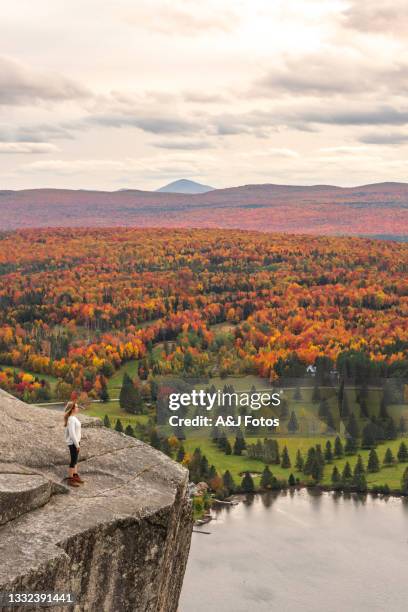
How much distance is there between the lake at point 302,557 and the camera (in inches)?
2680

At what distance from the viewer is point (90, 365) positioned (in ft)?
520

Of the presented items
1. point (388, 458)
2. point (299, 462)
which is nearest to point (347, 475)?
point (299, 462)

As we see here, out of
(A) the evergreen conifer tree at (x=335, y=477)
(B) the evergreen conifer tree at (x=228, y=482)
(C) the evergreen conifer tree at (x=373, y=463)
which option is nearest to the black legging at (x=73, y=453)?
(B) the evergreen conifer tree at (x=228, y=482)

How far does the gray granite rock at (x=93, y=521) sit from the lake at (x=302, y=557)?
4982cm

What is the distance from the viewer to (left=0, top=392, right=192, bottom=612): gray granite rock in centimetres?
1530

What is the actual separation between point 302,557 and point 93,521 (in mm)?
66070

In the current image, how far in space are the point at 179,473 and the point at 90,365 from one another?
140674mm

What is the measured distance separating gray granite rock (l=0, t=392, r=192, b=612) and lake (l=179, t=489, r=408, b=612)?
1962 inches

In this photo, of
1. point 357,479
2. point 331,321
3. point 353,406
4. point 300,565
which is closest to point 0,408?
point 300,565

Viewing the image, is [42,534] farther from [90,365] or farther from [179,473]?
[90,365]

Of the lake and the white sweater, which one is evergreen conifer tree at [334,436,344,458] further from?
the white sweater

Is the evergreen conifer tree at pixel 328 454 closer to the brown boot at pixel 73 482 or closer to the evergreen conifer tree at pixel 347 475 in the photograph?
the evergreen conifer tree at pixel 347 475

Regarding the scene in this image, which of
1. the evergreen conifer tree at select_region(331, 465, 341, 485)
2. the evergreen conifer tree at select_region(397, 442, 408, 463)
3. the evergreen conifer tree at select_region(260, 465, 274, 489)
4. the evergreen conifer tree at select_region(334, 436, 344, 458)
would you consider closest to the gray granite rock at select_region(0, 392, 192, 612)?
the evergreen conifer tree at select_region(260, 465, 274, 489)

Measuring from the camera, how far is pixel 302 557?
7788 centimetres
